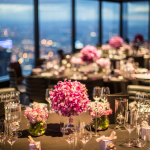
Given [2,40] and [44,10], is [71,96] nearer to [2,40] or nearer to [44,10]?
[2,40]

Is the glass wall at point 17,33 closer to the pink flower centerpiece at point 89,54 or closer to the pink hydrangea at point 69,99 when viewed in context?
the pink flower centerpiece at point 89,54

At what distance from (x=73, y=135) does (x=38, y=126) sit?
435mm

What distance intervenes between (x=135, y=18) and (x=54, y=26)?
5.92 metres

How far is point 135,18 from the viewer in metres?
13.6

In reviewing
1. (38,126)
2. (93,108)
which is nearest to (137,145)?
(93,108)

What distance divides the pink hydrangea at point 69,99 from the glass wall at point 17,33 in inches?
212

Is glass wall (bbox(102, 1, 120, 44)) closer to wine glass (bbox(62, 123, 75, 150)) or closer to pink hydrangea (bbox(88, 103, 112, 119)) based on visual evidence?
pink hydrangea (bbox(88, 103, 112, 119))

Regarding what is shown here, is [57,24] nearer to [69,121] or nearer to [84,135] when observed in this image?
[69,121]

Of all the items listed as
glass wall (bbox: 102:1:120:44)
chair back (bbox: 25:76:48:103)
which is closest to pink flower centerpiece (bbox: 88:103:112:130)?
chair back (bbox: 25:76:48:103)

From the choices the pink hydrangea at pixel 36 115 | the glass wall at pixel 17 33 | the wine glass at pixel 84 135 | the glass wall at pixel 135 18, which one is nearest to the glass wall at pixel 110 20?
the glass wall at pixel 135 18

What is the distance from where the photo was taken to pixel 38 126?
1963mm

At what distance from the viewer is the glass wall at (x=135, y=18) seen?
1332 centimetres

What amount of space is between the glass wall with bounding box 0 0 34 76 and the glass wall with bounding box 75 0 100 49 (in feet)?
9.02

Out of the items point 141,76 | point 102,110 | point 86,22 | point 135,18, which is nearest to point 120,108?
point 102,110
